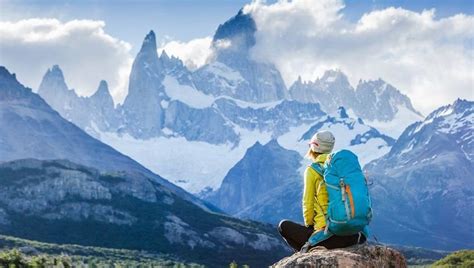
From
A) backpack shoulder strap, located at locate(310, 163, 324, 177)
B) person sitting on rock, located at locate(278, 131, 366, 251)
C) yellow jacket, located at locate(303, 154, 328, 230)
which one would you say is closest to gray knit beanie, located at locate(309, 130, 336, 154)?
person sitting on rock, located at locate(278, 131, 366, 251)

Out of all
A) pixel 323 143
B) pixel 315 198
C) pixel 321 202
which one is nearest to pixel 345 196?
pixel 321 202

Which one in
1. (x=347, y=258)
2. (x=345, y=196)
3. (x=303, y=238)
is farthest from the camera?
(x=303, y=238)

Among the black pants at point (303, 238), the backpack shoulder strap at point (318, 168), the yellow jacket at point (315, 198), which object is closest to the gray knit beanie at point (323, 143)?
the backpack shoulder strap at point (318, 168)

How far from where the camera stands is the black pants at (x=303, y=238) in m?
22.7

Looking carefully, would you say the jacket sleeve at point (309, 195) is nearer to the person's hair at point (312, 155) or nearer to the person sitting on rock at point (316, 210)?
the person sitting on rock at point (316, 210)

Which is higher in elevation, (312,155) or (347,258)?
(312,155)

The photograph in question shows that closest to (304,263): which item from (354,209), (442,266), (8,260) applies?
(354,209)

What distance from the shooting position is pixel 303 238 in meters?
23.7

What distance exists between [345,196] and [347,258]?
169 cm

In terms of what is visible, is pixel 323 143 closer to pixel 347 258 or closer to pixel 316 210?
pixel 316 210

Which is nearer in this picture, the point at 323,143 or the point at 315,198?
the point at 315,198

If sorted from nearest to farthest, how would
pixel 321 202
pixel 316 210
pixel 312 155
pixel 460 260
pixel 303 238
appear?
pixel 321 202 < pixel 316 210 < pixel 303 238 < pixel 312 155 < pixel 460 260

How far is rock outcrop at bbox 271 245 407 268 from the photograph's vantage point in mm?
21812

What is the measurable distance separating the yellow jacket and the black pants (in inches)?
21.7
